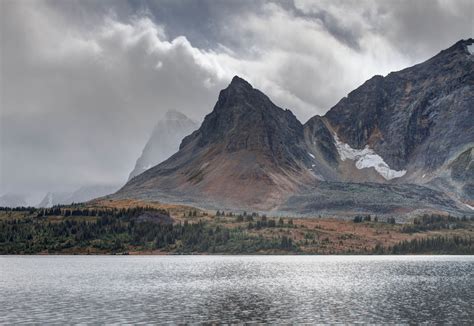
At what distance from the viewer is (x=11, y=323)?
7344 centimetres

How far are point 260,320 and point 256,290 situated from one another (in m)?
40.1

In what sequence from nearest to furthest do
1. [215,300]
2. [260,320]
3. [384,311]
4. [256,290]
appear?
[260,320]
[384,311]
[215,300]
[256,290]

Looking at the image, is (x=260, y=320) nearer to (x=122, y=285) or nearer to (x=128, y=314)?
(x=128, y=314)

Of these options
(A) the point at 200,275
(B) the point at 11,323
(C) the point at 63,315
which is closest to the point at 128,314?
(C) the point at 63,315

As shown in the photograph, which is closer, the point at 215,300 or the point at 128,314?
the point at 128,314

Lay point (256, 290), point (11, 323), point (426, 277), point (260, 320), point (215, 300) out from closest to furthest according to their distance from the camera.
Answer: point (11, 323), point (260, 320), point (215, 300), point (256, 290), point (426, 277)

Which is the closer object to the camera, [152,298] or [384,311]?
[384,311]

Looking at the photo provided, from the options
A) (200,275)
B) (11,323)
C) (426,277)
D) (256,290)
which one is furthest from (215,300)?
(426,277)

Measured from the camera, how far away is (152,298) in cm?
10231

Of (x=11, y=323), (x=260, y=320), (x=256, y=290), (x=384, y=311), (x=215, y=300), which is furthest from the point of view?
(x=256, y=290)

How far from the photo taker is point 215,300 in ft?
332

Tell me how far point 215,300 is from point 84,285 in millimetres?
39671

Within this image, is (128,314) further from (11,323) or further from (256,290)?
(256,290)

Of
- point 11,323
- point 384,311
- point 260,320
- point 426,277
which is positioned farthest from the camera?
point 426,277
